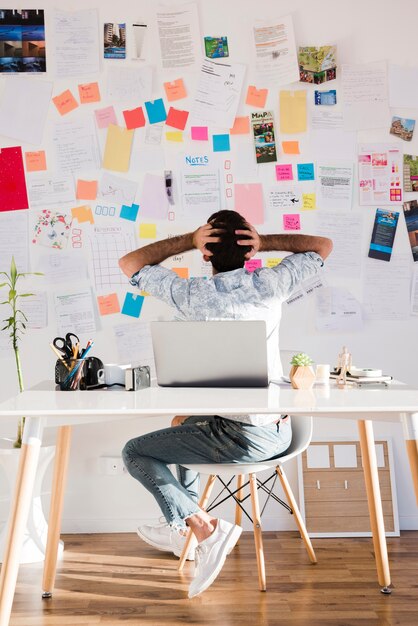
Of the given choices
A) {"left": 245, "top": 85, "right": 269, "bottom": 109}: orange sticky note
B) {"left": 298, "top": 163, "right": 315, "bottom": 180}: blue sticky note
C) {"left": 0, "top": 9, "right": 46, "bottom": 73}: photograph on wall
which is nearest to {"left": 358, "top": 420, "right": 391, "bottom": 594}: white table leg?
{"left": 298, "top": 163, "right": 315, "bottom": 180}: blue sticky note

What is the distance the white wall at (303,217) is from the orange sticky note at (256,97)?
0.03m

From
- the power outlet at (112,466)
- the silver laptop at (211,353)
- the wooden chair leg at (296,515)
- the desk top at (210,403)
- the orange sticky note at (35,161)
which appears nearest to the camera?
the desk top at (210,403)

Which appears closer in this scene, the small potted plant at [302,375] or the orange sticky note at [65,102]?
the small potted plant at [302,375]

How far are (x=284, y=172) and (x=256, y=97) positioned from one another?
37cm

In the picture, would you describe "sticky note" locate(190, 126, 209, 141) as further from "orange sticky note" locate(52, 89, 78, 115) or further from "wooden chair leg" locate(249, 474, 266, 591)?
"wooden chair leg" locate(249, 474, 266, 591)

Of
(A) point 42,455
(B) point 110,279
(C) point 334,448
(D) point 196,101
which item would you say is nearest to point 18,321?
(B) point 110,279

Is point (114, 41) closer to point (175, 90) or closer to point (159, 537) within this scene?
point (175, 90)

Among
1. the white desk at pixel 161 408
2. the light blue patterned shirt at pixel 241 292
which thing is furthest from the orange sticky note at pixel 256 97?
the white desk at pixel 161 408

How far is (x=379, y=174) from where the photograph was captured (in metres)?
3.58

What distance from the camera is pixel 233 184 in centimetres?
356

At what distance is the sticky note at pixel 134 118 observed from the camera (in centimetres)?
355

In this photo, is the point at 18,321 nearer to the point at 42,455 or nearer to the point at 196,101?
the point at 42,455

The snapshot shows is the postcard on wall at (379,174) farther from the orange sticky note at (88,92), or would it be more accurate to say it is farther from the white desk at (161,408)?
the white desk at (161,408)

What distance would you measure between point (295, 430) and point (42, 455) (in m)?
1.07
